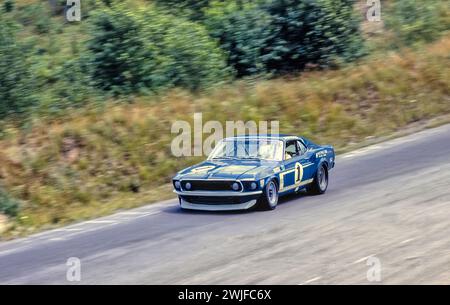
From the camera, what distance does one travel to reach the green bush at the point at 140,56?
22.8 m

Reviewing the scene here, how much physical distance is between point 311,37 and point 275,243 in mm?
15326

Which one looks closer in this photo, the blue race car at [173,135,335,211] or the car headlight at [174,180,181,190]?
the blue race car at [173,135,335,211]

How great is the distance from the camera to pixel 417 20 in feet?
96.8

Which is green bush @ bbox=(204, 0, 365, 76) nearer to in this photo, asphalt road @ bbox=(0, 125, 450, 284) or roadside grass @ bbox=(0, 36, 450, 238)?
roadside grass @ bbox=(0, 36, 450, 238)

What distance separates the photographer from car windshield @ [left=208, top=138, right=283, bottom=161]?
14.4 metres

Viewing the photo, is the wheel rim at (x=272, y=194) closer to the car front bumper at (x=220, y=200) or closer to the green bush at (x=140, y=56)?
the car front bumper at (x=220, y=200)

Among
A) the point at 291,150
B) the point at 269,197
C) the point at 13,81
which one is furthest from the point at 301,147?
the point at 13,81

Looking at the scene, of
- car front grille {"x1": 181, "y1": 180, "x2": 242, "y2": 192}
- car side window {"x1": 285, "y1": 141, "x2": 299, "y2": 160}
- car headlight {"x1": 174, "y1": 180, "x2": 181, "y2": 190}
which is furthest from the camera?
car side window {"x1": 285, "y1": 141, "x2": 299, "y2": 160}

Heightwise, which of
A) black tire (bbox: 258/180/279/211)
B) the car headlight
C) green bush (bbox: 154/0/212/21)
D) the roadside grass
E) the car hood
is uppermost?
green bush (bbox: 154/0/212/21)

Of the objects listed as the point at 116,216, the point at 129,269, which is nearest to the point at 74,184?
the point at 116,216

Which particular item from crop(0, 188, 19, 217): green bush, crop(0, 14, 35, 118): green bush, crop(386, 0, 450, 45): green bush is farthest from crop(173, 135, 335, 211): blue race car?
crop(386, 0, 450, 45): green bush

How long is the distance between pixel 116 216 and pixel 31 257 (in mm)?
3201

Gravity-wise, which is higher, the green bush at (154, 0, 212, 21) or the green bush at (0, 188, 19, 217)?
the green bush at (154, 0, 212, 21)

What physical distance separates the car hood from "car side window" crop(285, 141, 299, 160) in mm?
584
